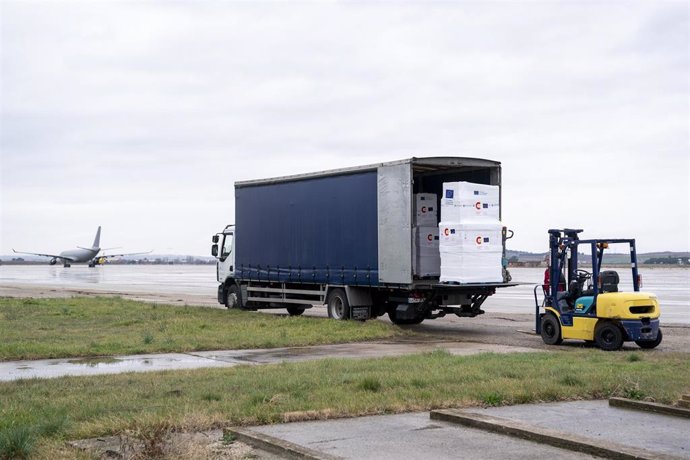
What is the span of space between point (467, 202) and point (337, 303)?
16.0 feet

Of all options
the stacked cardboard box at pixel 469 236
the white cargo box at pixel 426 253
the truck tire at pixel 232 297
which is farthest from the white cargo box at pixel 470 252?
the truck tire at pixel 232 297

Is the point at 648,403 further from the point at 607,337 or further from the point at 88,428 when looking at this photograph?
the point at 607,337

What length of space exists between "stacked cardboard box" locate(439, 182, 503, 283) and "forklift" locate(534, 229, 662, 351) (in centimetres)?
259

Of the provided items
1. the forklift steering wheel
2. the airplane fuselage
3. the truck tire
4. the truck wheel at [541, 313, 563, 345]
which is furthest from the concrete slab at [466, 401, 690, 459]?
the airplane fuselage

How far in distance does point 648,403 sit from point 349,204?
14.0 m

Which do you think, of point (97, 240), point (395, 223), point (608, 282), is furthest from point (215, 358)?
point (97, 240)

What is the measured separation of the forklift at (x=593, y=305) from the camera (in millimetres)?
16391

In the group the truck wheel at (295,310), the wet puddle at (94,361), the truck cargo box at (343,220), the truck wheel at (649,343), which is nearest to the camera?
the wet puddle at (94,361)

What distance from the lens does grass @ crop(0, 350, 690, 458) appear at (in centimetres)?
834

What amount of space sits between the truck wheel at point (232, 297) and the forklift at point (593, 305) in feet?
39.6

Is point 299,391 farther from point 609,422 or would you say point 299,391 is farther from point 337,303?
point 337,303

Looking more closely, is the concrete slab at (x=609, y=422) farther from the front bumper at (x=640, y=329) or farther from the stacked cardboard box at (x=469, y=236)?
the stacked cardboard box at (x=469, y=236)

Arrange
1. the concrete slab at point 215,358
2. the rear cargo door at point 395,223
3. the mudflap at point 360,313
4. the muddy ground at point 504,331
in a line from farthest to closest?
the mudflap at point 360,313 < the rear cargo door at point 395,223 < the muddy ground at point 504,331 < the concrete slab at point 215,358

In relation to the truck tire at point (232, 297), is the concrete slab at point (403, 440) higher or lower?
lower
